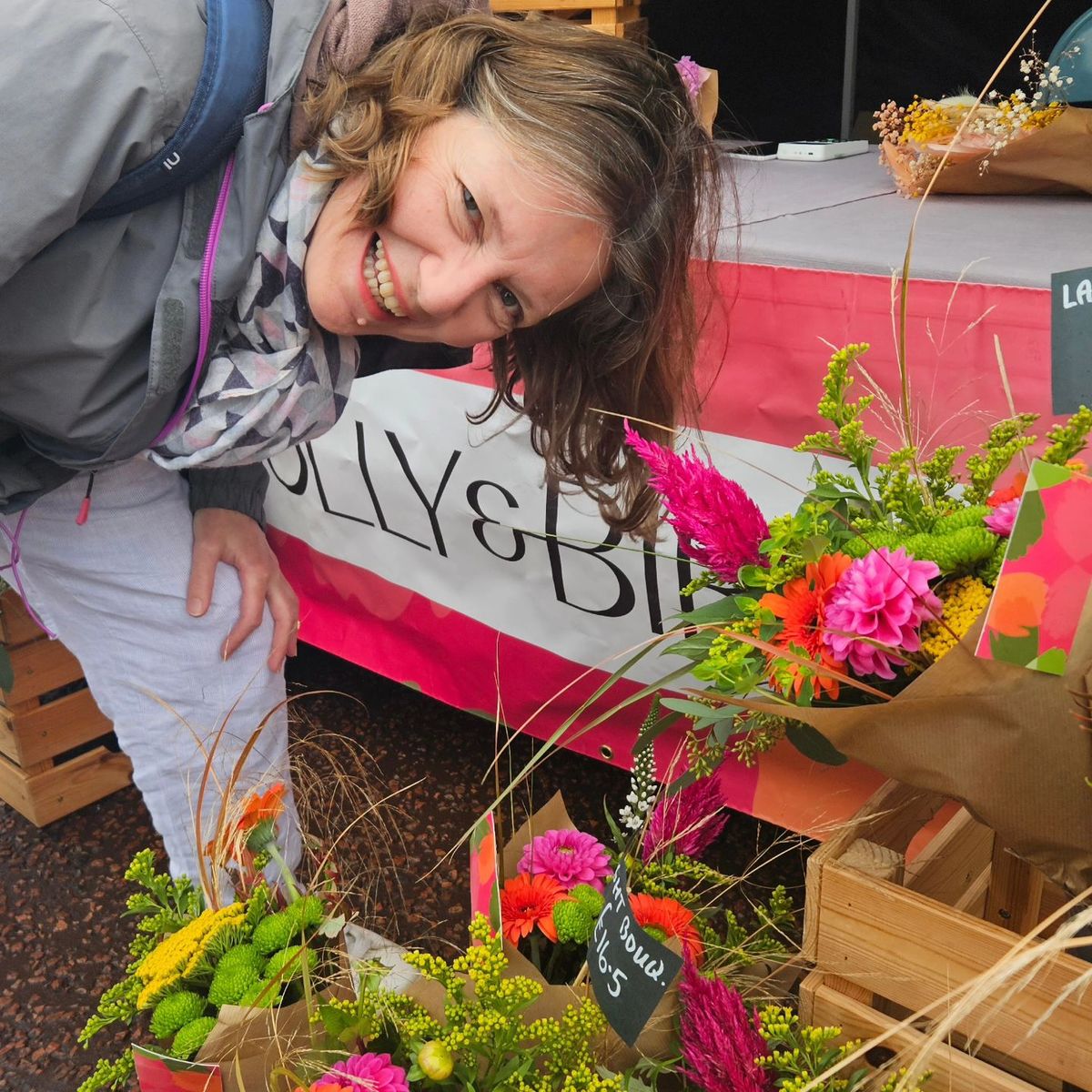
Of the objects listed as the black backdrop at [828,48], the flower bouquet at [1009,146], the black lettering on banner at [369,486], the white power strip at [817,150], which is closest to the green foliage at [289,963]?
the black lettering on banner at [369,486]

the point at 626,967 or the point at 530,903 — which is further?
the point at 530,903

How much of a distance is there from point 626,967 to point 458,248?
0.61 meters

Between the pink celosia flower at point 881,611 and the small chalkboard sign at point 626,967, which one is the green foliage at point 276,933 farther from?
the pink celosia flower at point 881,611

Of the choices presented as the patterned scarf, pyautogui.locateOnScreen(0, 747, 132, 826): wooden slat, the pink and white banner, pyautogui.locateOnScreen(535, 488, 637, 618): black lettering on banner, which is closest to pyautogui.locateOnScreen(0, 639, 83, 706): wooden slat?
pyautogui.locateOnScreen(0, 747, 132, 826): wooden slat

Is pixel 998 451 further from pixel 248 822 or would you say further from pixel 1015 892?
pixel 248 822

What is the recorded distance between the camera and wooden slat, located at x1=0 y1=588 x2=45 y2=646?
188cm

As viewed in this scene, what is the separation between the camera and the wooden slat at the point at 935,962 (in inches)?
22.5

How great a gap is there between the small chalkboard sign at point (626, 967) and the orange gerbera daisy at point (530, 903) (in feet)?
0.48

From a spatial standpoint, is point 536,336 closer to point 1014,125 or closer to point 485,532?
point 485,532

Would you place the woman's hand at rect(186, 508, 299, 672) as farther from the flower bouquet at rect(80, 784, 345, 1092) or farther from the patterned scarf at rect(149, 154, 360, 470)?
the flower bouquet at rect(80, 784, 345, 1092)

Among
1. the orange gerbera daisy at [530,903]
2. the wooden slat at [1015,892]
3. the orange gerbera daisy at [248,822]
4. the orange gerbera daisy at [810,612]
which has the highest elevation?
the orange gerbera daisy at [810,612]

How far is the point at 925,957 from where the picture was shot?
0.62 m

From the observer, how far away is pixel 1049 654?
513mm

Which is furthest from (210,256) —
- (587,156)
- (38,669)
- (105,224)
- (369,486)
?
(38,669)
